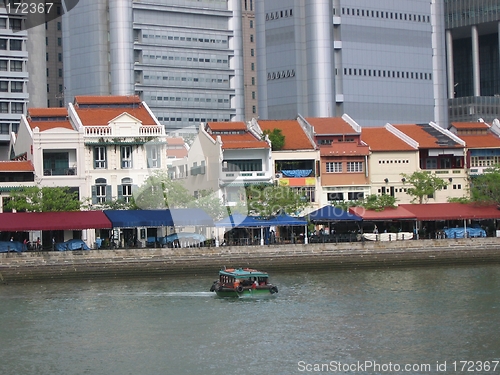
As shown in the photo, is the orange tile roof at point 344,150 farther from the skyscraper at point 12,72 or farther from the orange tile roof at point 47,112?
the skyscraper at point 12,72

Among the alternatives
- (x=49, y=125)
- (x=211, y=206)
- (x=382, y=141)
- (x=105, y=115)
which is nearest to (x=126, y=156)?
(x=105, y=115)

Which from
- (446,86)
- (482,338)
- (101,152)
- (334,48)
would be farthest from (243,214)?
(446,86)

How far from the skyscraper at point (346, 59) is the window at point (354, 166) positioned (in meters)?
46.7

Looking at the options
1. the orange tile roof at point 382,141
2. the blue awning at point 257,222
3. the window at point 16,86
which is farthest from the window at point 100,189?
the window at point 16,86

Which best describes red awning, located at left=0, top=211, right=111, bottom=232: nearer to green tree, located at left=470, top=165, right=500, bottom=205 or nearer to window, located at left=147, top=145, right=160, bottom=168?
window, located at left=147, top=145, right=160, bottom=168

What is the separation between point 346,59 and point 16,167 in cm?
6651

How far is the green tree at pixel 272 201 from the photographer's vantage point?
89.1 metres

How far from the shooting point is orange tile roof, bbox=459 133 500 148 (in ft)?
334

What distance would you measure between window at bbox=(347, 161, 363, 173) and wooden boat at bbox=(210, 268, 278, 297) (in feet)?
112

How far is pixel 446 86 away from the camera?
16188 centimetres

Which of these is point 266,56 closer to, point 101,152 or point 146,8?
point 146,8

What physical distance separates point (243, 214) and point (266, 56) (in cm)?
6664

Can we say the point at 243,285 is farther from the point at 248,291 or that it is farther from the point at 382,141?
the point at 382,141

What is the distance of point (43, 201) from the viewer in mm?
86125
